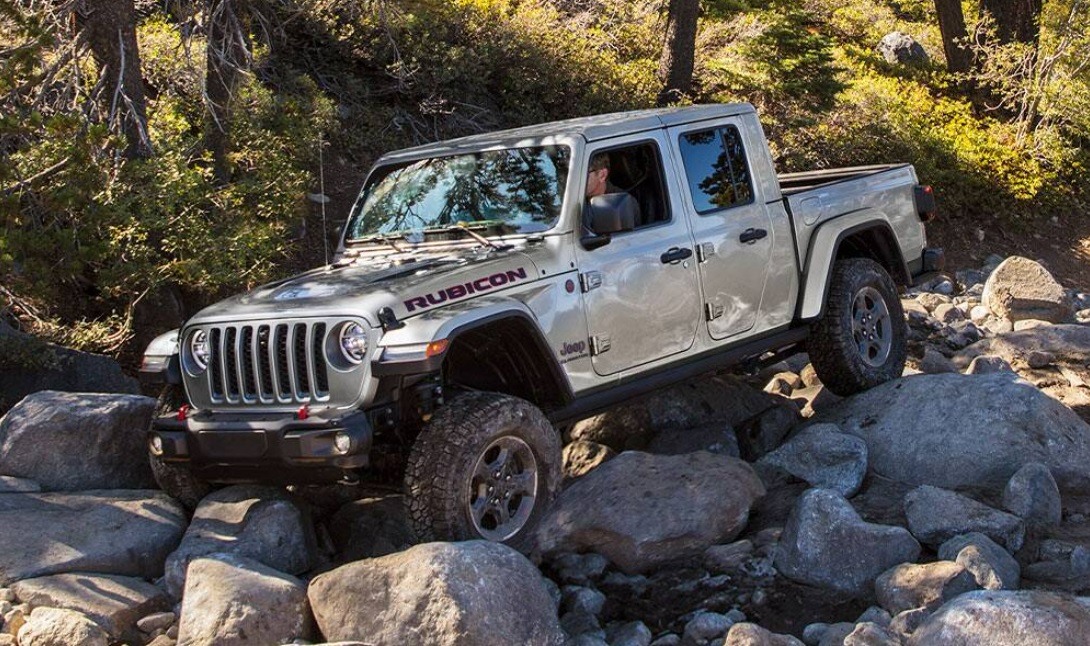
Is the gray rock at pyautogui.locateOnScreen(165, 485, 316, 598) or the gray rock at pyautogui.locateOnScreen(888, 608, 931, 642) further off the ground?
the gray rock at pyautogui.locateOnScreen(165, 485, 316, 598)

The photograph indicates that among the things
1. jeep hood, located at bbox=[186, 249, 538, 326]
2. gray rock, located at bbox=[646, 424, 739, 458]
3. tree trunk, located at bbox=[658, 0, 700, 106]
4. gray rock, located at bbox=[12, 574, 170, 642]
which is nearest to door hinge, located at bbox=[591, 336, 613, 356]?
jeep hood, located at bbox=[186, 249, 538, 326]

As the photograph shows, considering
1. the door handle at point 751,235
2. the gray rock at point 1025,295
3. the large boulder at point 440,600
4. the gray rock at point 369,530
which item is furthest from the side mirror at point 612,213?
the gray rock at point 1025,295

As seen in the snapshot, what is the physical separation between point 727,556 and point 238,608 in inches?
92.8

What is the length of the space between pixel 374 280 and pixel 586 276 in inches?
43.3

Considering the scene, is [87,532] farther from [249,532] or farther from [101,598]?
[249,532]

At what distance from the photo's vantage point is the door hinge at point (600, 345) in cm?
664

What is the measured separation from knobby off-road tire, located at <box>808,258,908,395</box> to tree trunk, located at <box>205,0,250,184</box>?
192 inches

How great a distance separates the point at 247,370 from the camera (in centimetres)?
595

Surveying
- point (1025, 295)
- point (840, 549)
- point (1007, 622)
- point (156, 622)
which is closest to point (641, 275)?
point (840, 549)

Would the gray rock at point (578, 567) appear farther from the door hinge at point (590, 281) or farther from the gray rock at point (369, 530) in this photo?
the door hinge at point (590, 281)

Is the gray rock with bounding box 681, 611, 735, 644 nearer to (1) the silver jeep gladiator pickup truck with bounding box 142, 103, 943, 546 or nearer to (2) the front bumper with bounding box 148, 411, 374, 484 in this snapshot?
(1) the silver jeep gladiator pickup truck with bounding box 142, 103, 943, 546

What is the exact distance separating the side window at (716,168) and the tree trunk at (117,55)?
4.33 m

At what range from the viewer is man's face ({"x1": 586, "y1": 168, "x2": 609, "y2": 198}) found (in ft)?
22.8

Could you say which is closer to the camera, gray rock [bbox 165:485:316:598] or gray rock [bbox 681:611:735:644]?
gray rock [bbox 681:611:735:644]
